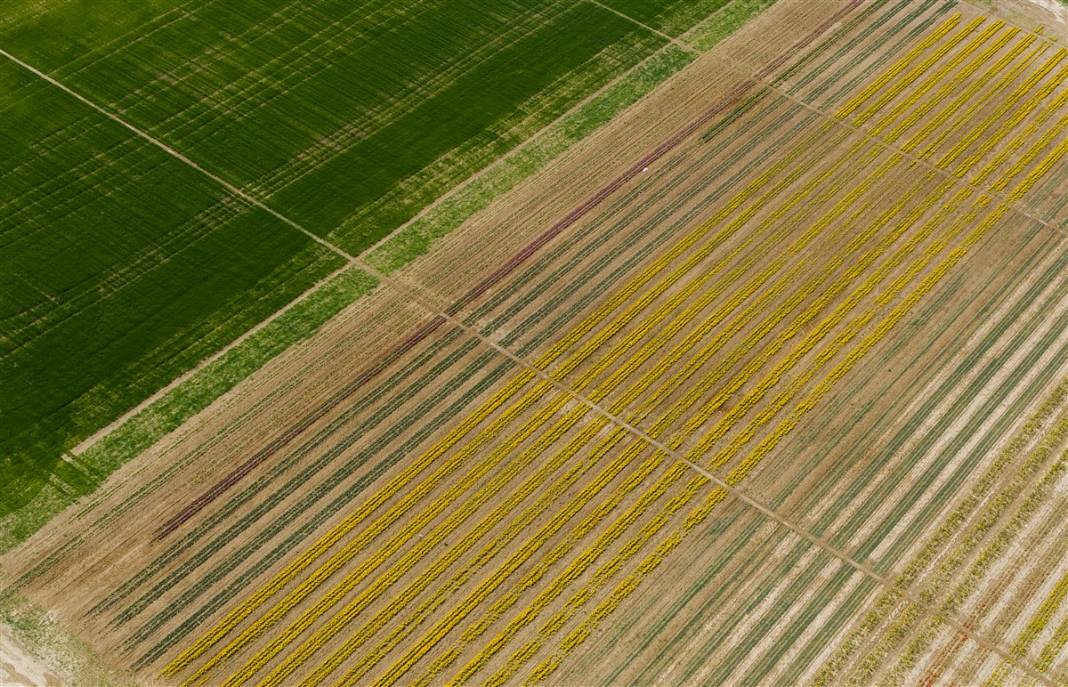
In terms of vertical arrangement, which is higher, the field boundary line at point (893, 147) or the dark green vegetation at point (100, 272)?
the dark green vegetation at point (100, 272)

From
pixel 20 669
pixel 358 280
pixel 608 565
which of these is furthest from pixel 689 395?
pixel 20 669

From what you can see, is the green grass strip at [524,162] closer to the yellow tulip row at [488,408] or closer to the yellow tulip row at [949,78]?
the yellow tulip row at [488,408]

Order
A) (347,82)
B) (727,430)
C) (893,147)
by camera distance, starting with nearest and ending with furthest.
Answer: (727,430), (893,147), (347,82)

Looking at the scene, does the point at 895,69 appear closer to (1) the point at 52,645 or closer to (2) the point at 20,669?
(1) the point at 52,645

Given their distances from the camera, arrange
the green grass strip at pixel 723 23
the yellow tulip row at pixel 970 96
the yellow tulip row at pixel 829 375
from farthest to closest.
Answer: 1. the green grass strip at pixel 723 23
2. the yellow tulip row at pixel 970 96
3. the yellow tulip row at pixel 829 375

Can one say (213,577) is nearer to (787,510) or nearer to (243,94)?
(787,510)

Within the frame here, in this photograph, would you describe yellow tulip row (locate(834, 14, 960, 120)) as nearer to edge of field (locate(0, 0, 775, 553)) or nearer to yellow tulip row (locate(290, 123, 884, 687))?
edge of field (locate(0, 0, 775, 553))

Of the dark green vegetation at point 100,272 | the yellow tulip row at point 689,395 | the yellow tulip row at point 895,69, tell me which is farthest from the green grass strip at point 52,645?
the yellow tulip row at point 895,69

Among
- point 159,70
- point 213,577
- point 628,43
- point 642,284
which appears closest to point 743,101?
point 628,43
